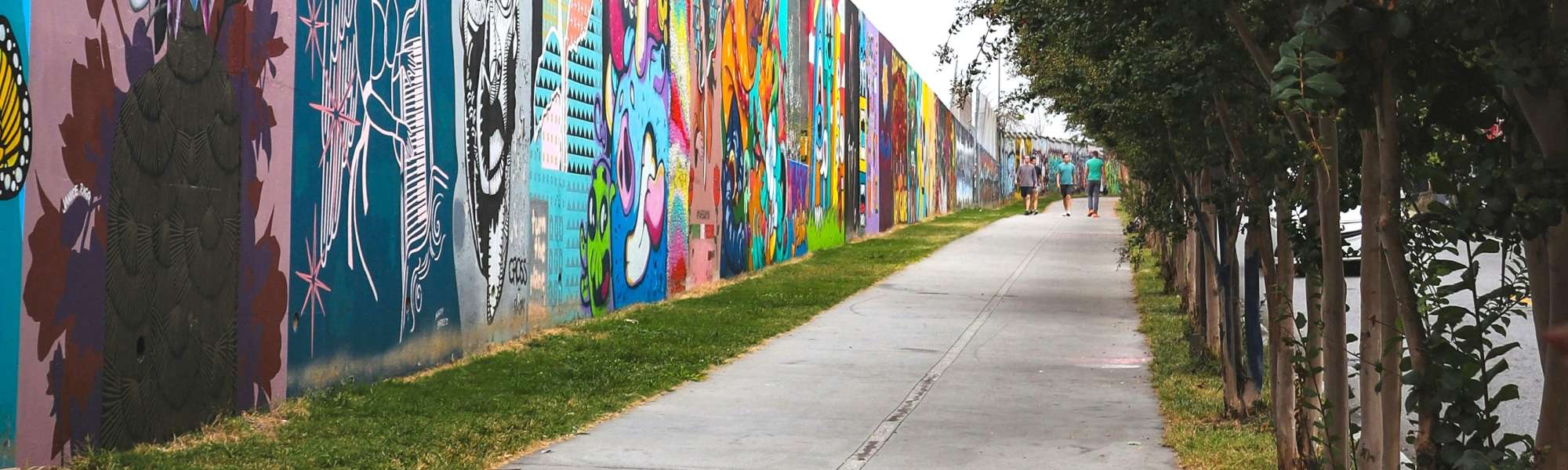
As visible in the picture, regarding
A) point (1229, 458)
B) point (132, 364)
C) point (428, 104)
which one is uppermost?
point (428, 104)

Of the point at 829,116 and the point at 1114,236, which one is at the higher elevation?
the point at 829,116

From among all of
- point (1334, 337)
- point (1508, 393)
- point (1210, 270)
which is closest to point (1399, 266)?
point (1508, 393)

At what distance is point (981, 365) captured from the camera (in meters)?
10.5

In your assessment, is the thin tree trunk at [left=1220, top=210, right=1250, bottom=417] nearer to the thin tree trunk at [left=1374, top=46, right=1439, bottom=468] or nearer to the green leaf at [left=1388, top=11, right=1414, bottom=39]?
the thin tree trunk at [left=1374, top=46, right=1439, bottom=468]

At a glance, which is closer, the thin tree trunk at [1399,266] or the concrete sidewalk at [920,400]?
the thin tree trunk at [1399,266]

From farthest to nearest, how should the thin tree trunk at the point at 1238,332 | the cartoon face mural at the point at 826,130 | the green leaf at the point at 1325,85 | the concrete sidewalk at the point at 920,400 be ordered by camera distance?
the cartoon face mural at the point at 826,130, the thin tree trunk at the point at 1238,332, the concrete sidewalk at the point at 920,400, the green leaf at the point at 1325,85

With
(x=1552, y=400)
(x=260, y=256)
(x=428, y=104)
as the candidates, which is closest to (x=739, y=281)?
(x=428, y=104)

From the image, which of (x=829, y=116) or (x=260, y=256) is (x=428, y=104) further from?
(x=829, y=116)

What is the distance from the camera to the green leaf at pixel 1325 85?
2729mm

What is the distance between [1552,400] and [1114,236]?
23.6 meters

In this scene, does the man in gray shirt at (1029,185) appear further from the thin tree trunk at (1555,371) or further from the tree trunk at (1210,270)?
the thin tree trunk at (1555,371)

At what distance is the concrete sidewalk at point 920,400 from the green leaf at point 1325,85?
4.34 metres

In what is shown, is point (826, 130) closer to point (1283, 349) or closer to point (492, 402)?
point (492, 402)

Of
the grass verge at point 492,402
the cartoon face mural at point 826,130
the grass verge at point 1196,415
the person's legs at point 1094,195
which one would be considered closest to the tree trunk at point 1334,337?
the grass verge at point 1196,415
